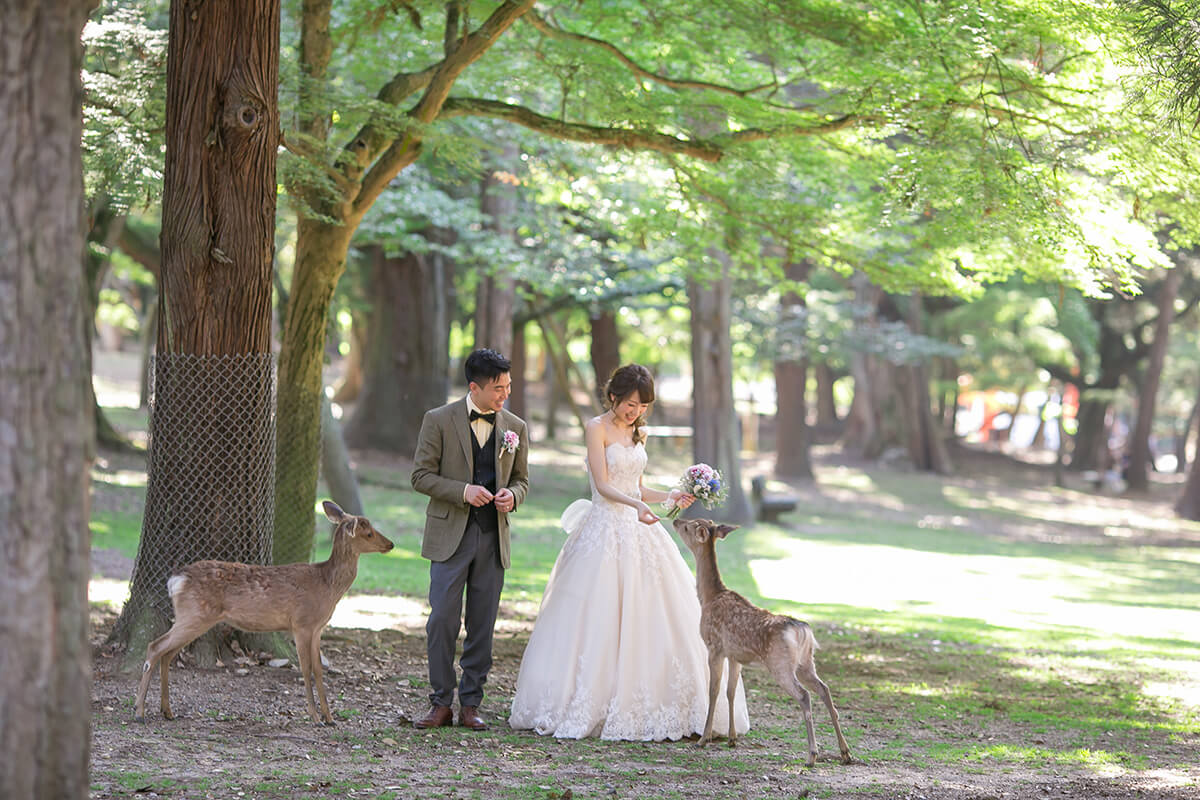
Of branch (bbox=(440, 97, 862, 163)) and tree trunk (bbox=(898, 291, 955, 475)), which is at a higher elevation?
branch (bbox=(440, 97, 862, 163))

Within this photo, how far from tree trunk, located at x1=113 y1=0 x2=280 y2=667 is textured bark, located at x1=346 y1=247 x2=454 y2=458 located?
57.6ft

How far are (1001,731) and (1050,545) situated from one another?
1819cm

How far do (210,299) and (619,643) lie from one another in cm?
337

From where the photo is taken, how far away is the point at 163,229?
26.2 ft

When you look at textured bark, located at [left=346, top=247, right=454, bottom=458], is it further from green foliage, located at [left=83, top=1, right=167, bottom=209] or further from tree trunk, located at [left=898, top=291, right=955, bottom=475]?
tree trunk, located at [left=898, top=291, right=955, bottom=475]

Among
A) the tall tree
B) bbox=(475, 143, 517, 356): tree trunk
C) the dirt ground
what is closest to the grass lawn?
the dirt ground

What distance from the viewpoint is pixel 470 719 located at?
7.13 meters

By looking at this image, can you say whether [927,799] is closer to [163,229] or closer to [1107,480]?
[163,229]

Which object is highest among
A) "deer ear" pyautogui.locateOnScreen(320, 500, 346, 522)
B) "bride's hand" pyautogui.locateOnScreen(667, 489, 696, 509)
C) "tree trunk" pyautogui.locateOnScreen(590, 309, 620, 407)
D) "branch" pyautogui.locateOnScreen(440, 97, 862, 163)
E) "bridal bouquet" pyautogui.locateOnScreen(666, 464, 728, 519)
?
"branch" pyautogui.locateOnScreen(440, 97, 862, 163)

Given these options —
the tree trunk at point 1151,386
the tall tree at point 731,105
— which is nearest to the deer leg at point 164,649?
the tall tree at point 731,105

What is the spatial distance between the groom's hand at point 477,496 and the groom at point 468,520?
0.06m

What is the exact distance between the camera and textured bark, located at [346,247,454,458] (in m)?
25.8

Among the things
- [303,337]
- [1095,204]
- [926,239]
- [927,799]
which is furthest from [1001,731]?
[303,337]

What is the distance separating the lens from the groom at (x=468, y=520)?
7.04m
